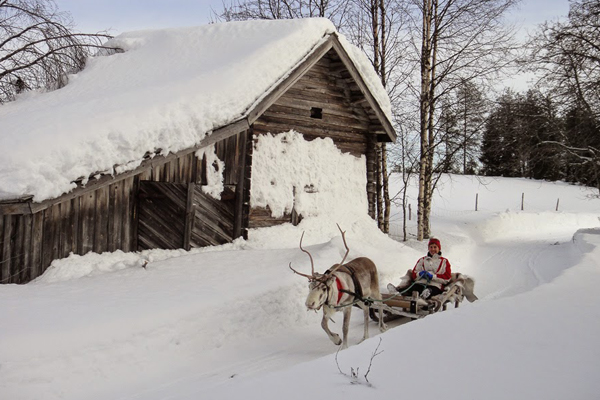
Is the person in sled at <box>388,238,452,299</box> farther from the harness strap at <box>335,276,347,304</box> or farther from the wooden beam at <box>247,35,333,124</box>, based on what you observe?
the wooden beam at <box>247,35,333,124</box>

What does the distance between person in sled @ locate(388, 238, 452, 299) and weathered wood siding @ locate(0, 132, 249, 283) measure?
5099mm

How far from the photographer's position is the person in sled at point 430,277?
27.9 feet

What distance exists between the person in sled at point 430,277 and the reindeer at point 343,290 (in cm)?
70

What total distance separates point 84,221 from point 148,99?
330cm

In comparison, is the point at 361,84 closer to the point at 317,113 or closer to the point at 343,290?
the point at 317,113

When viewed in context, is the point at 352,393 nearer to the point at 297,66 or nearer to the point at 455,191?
the point at 297,66

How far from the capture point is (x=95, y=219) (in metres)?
9.66

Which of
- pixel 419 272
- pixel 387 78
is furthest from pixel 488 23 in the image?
pixel 419 272

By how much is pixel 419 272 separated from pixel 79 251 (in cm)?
666

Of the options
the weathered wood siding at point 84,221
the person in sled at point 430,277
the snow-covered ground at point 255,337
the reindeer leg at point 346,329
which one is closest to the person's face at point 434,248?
the person in sled at point 430,277

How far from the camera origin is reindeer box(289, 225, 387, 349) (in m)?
6.81

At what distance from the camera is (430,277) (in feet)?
28.2

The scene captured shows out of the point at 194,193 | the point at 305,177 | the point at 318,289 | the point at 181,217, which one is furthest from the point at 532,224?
the point at 318,289

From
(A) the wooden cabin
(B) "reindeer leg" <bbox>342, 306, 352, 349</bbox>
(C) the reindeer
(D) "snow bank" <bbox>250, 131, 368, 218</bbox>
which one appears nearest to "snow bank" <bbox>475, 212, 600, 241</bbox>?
(D) "snow bank" <bbox>250, 131, 368, 218</bbox>
